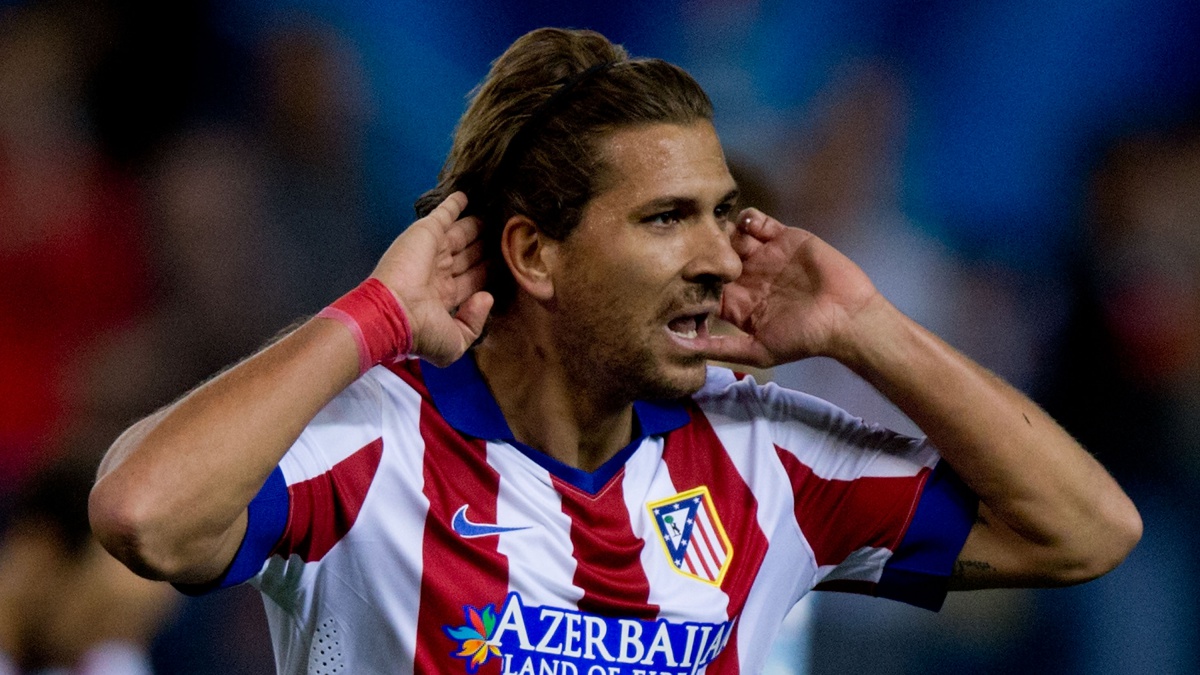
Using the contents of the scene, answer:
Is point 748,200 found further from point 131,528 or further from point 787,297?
point 131,528

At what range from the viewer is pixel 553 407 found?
234cm

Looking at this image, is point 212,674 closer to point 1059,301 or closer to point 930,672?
point 930,672

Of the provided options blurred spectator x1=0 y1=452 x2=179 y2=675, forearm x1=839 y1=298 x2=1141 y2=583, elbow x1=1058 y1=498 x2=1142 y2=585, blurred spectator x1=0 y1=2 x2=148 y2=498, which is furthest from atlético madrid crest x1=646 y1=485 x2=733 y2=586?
blurred spectator x1=0 y1=2 x2=148 y2=498

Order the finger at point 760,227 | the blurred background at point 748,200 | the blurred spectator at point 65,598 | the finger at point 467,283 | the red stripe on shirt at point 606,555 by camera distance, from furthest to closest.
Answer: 1. the blurred background at point 748,200
2. the blurred spectator at point 65,598
3. the finger at point 760,227
4. the finger at point 467,283
5. the red stripe on shirt at point 606,555

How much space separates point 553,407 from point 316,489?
507 mm

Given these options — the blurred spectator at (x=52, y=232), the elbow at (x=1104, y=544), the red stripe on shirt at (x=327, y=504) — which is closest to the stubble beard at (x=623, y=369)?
the red stripe on shirt at (x=327, y=504)

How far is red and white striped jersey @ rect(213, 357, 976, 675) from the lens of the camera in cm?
207

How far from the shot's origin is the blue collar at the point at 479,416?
7.33ft

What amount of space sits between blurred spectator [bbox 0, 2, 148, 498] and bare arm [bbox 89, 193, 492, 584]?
6.79 feet

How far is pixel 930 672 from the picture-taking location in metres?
3.94

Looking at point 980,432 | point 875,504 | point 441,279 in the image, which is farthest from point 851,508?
point 441,279

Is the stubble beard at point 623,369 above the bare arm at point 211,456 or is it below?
above

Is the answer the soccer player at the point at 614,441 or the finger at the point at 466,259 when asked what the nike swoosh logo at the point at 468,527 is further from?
the finger at the point at 466,259

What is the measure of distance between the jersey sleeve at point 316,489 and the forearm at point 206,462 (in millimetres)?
40
